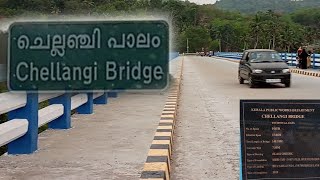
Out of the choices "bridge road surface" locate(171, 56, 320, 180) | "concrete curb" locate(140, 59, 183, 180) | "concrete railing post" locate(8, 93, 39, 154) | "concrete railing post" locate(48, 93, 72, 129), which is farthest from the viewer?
"concrete railing post" locate(48, 93, 72, 129)

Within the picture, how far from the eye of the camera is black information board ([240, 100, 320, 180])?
3.70m

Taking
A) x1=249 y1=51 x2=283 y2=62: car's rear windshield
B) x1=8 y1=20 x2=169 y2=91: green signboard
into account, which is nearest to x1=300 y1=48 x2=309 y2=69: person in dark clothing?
x1=249 y1=51 x2=283 y2=62: car's rear windshield

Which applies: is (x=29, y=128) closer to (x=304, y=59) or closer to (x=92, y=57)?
(x=92, y=57)

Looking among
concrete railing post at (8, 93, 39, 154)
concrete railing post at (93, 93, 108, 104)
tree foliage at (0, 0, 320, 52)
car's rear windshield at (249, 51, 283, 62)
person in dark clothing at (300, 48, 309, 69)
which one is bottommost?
tree foliage at (0, 0, 320, 52)

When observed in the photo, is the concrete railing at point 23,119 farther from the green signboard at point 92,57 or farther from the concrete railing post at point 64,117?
the green signboard at point 92,57

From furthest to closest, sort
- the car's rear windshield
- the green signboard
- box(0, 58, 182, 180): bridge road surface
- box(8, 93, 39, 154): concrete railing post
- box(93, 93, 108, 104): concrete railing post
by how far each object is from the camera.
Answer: the car's rear windshield → box(93, 93, 108, 104): concrete railing post → box(8, 93, 39, 154): concrete railing post → box(0, 58, 182, 180): bridge road surface → the green signboard

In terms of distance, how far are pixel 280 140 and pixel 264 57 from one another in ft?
46.3

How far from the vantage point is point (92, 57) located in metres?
2.16

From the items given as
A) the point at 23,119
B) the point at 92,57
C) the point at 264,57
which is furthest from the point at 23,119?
the point at 264,57

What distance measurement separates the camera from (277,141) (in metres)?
3.71

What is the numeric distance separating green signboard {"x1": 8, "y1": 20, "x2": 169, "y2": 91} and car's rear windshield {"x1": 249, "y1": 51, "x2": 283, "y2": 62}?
Result: 1563 centimetres

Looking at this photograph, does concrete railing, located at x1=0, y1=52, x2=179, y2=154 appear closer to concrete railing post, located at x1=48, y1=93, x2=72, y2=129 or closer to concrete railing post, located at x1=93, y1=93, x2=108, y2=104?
concrete railing post, located at x1=48, y1=93, x2=72, y2=129

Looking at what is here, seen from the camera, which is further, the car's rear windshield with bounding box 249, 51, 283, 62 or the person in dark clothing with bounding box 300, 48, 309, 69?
the person in dark clothing with bounding box 300, 48, 309, 69

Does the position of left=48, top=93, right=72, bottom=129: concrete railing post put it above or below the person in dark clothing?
above
